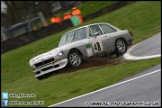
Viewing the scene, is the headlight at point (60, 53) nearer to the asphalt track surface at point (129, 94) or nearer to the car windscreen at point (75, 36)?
the car windscreen at point (75, 36)

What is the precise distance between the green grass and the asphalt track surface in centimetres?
60

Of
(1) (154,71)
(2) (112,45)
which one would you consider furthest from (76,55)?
(1) (154,71)

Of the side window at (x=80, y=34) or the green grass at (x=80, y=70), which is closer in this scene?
the green grass at (x=80, y=70)

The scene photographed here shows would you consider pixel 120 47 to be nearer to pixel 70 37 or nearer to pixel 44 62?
pixel 70 37

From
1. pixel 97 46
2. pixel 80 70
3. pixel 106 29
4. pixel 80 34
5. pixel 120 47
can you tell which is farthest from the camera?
pixel 120 47

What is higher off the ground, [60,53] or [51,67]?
[60,53]

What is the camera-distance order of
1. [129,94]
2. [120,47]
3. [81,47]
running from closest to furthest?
[129,94] → [81,47] → [120,47]

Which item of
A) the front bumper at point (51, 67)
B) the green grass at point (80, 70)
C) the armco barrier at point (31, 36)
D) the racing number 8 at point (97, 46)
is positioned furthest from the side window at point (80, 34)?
the armco barrier at point (31, 36)

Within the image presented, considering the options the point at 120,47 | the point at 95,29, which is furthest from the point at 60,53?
the point at 120,47

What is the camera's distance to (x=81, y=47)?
1321cm

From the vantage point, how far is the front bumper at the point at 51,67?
41.8 ft

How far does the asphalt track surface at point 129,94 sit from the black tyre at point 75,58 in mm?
3709

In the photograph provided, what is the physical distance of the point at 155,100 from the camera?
21.3 feet

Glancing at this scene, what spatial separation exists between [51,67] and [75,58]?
2.63 feet
